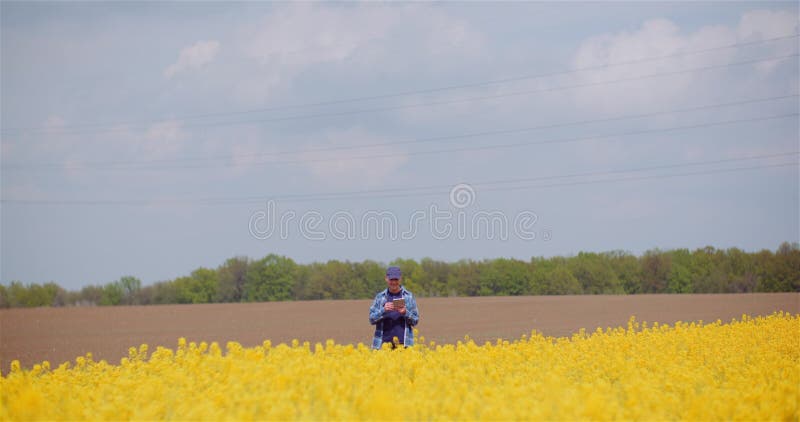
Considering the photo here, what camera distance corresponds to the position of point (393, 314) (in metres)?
11.0

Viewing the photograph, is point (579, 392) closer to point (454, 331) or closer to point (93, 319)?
point (454, 331)

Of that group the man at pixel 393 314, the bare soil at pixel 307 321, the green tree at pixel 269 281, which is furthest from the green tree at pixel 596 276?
the man at pixel 393 314

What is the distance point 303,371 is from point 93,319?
34.7 meters

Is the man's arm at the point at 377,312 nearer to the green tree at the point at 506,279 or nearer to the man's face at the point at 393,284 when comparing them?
the man's face at the point at 393,284

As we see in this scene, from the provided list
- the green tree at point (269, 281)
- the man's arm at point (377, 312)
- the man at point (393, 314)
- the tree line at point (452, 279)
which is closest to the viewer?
the man at point (393, 314)

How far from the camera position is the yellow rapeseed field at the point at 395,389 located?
6.30 metres

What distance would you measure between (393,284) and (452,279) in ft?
174

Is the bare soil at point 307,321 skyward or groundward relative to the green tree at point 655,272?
groundward

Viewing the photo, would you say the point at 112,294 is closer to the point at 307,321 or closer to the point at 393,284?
the point at 307,321

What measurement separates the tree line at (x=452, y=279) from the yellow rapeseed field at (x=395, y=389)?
49.9 meters

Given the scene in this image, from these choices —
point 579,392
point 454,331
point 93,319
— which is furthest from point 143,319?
point 579,392

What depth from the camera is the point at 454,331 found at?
2886 centimetres

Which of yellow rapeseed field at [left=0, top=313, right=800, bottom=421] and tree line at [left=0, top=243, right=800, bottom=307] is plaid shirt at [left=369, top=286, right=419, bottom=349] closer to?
yellow rapeseed field at [left=0, top=313, right=800, bottom=421]

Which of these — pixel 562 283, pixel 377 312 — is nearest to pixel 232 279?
pixel 562 283
